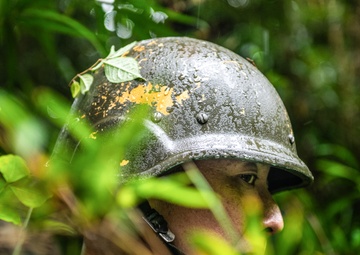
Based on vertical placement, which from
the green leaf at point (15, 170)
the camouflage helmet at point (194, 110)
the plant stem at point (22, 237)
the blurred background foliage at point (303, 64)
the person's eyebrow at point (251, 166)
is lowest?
the blurred background foliage at point (303, 64)

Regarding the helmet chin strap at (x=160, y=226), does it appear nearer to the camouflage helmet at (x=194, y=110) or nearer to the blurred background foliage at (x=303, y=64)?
the camouflage helmet at (x=194, y=110)

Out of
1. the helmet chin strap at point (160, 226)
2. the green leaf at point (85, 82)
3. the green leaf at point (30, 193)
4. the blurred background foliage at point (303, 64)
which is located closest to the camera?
the green leaf at point (30, 193)

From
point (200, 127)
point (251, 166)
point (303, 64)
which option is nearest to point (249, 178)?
point (251, 166)

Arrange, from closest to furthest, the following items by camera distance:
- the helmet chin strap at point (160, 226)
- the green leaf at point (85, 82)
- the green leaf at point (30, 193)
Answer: the green leaf at point (30, 193) → the helmet chin strap at point (160, 226) → the green leaf at point (85, 82)

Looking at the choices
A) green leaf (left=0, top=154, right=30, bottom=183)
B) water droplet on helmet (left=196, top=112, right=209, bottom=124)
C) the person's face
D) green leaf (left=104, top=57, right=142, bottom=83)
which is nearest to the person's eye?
the person's face

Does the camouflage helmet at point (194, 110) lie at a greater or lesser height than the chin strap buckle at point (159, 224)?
greater

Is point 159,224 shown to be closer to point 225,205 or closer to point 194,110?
point 225,205

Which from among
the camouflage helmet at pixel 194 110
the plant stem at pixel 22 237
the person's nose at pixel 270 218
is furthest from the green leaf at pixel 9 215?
the person's nose at pixel 270 218

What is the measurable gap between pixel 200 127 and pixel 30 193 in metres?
0.58

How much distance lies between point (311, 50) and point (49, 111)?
2.28m

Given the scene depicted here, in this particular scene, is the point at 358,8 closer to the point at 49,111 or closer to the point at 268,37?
the point at 268,37

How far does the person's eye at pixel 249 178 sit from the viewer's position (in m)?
1.28

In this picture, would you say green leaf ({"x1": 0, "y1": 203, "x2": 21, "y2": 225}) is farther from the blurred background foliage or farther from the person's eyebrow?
the blurred background foliage

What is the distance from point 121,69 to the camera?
4.02ft
